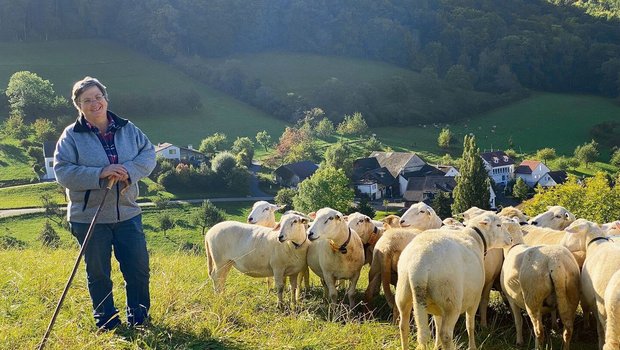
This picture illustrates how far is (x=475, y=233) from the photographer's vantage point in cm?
763

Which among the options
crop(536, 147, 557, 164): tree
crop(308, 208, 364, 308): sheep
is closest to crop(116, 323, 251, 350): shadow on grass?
crop(308, 208, 364, 308): sheep

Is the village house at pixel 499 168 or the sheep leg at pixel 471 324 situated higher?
the sheep leg at pixel 471 324

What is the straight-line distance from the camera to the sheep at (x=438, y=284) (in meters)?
6.04

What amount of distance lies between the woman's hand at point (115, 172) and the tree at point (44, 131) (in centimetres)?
7003

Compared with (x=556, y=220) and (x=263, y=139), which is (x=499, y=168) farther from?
(x=556, y=220)

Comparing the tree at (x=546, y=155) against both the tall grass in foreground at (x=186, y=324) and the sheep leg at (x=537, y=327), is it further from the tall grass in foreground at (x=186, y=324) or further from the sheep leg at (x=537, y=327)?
the sheep leg at (x=537, y=327)

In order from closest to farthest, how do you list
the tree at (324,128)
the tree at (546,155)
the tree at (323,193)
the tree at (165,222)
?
the tree at (165,222), the tree at (323,193), the tree at (546,155), the tree at (324,128)

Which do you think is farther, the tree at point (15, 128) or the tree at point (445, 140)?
the tree at point (445, 140)

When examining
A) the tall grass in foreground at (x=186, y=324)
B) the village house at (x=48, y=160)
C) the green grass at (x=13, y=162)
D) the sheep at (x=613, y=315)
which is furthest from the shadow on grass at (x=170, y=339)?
the green grass at (x=13, y=162)

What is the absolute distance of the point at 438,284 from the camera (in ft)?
19.8

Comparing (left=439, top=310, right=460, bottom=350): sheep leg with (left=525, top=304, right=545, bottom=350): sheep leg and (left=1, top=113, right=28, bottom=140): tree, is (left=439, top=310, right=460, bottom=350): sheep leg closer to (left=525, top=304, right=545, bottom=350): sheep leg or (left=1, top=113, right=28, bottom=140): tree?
(left=525, top=304, right=545, bottom=350): sheep leg

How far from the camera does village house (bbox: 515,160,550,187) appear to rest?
229 ft

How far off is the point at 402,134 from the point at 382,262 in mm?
87106

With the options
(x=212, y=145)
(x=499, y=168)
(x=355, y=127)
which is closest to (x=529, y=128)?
(x=499, y=168)
